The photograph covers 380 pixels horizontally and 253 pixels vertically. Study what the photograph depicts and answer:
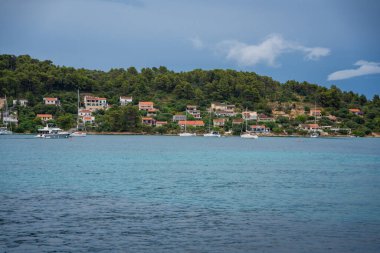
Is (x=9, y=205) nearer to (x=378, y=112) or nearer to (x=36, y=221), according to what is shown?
(x=36, y=221)

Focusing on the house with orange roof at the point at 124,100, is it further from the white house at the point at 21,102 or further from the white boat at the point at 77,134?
the white boat at the point at 77,134

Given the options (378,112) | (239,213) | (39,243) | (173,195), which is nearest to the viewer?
(39,243)

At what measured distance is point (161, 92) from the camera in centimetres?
12362

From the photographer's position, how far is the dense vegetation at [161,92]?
97938 mm

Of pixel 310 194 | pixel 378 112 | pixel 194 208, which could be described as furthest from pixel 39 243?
pixel 378 112

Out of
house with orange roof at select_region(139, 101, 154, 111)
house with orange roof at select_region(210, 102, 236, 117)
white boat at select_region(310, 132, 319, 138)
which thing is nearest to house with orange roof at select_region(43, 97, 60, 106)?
house with orange roof at select_region(139, 101, 154, 111)

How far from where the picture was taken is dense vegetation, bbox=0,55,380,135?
321 feet

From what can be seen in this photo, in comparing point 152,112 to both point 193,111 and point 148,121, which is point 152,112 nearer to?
point 148,121

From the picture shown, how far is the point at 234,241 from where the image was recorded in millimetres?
13766

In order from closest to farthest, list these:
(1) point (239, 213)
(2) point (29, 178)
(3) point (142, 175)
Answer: (1) point (239, 213) < (2) point (29, 178) < (3) point (142, 175)

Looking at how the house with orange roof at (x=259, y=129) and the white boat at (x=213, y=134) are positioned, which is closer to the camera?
the white boat at (x=213, y=134)

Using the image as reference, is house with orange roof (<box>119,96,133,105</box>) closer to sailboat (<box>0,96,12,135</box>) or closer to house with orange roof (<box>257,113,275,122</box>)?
sailboat (<box>0,96,12,135</box>)

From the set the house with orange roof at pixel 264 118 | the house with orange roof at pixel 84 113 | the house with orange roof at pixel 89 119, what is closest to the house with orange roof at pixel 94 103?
the house with orange roof at pixel 84 113

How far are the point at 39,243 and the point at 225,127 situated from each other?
3660 inches
